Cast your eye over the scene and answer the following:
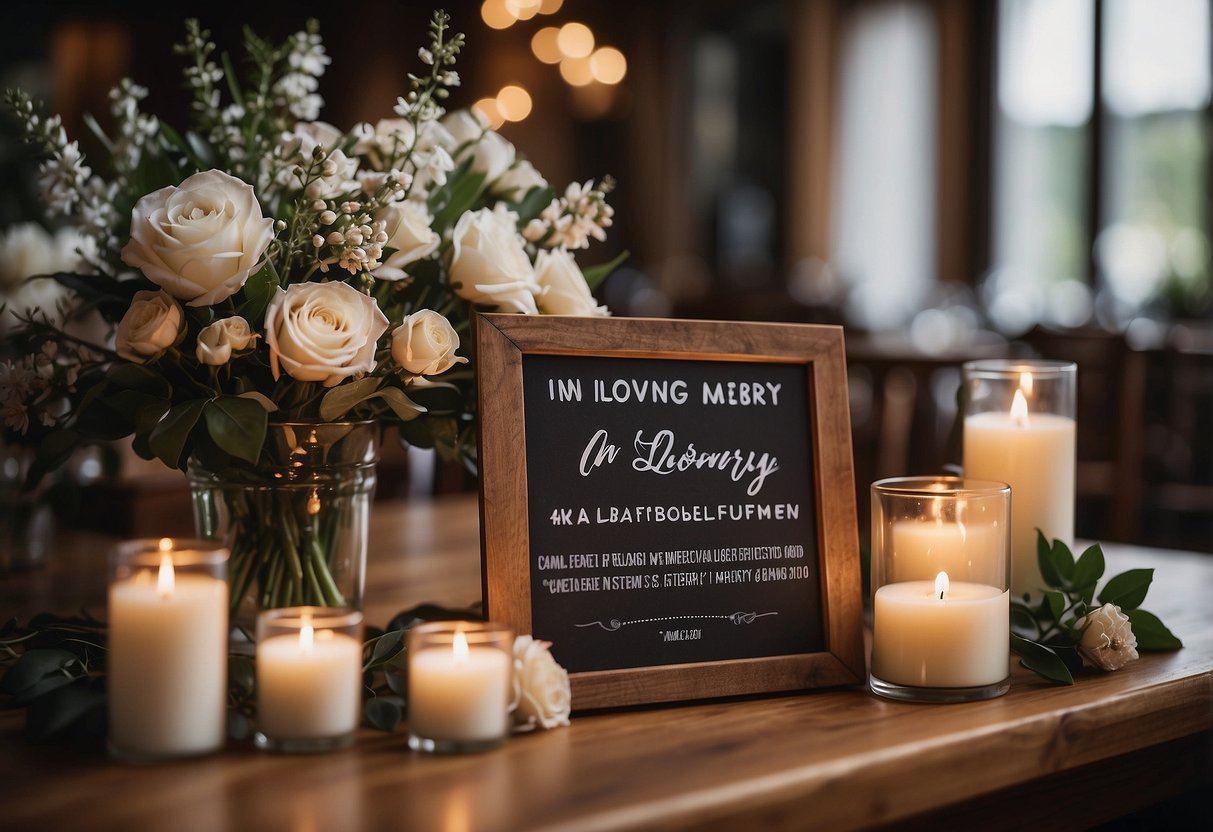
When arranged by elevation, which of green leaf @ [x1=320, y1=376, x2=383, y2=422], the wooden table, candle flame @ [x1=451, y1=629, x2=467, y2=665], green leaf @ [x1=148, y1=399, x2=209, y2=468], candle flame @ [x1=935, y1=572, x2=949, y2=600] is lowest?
the wooden table

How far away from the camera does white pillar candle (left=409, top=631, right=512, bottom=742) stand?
0.72 meters

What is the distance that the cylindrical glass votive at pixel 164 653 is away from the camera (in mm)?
704

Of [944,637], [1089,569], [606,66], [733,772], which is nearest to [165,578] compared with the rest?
[733,772]

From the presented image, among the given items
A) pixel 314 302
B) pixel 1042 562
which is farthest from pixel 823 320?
pixel 314 302

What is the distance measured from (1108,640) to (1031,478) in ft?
0.71

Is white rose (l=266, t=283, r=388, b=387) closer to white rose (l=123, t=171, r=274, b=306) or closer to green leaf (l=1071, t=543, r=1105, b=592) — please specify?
white rose (l=123, t=171, r=274, b=306)

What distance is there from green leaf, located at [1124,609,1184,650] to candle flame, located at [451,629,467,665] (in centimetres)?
60

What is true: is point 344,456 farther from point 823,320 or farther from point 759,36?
point 759,36

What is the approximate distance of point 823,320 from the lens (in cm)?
468

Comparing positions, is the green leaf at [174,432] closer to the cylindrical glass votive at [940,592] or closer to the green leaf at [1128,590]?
the cylindrical glass votive at [940,592]

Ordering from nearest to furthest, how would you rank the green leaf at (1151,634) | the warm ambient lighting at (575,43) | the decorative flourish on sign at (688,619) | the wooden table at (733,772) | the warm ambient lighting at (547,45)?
1. the wooden table at (733,772)
2. the decorative flourish on sign at (688,619)
3. the green leaf at (1151,634)
4. the warm ambient lighting at (575,43)
5. the warm ambient lighting at (547,45)

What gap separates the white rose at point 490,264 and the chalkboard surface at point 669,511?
0.08 m

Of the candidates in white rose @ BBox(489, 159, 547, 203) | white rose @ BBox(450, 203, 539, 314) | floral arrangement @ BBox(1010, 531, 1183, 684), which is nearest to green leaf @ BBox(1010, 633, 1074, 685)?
floral arrangement @ BBox(1010, 531, 1183, 684)

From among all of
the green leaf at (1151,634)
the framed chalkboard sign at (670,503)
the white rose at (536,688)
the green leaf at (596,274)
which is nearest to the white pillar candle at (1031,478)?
the green leaf at (1151,634)
